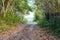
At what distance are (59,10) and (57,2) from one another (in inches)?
35.1

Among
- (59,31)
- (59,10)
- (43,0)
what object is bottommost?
(59,31)

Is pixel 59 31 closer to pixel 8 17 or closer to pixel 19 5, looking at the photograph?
pixel 8 17

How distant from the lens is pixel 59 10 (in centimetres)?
1602

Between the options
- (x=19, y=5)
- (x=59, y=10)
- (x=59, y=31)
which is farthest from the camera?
(x=19, y=5)

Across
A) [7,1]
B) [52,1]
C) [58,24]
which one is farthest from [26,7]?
[58,24]

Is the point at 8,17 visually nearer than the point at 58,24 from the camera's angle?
No

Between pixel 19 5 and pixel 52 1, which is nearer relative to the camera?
pixel 52 1

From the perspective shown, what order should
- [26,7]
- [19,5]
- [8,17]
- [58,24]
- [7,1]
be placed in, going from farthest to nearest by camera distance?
[26,7], [19,5], [7,1], [8,17], [58,24]

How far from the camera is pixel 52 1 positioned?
16875mm

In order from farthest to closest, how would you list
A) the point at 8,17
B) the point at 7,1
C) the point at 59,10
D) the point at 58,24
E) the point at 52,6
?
1. the point at 7,1
2. the point at 8,17
3. the point at 52,6
4. the point at 59,10
5. the point at 58,24

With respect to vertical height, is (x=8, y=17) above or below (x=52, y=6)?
below

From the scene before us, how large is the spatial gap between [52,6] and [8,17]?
7271mm

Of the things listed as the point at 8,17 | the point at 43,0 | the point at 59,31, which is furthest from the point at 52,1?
the point at 8,17

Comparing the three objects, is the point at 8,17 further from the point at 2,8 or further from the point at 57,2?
the point at 57,2
